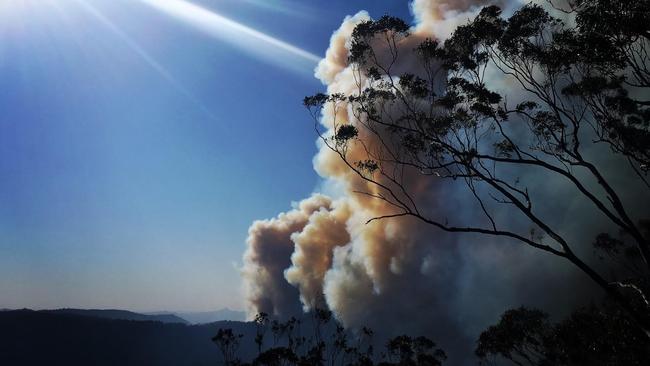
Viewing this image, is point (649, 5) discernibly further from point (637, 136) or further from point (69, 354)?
point (69, 354)

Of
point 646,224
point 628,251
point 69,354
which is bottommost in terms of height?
point 69,354

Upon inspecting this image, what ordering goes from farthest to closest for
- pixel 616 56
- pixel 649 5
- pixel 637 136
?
1. pixel 637 136
2. pixel 616 56
3. pixel 649 5

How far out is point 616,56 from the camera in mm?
15828

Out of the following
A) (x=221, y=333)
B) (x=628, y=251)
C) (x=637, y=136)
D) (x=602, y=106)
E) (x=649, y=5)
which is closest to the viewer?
(x=649, y=5)

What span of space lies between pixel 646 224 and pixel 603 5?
122 feet

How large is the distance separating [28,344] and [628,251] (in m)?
228

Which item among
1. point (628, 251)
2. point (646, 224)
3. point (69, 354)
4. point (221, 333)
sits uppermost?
point (646, 224)

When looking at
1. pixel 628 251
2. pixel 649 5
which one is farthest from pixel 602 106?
pixel 628 251

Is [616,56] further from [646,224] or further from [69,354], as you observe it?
[69,354]

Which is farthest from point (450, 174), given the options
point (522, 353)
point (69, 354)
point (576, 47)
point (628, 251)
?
point (69, 354)

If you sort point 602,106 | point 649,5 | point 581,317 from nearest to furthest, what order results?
point 649,5 → point 602,106 → point 581,317

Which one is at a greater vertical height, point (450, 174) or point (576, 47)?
point (576, 47)

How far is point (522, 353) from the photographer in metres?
35.3

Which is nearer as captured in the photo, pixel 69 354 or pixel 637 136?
pixel 637 136
